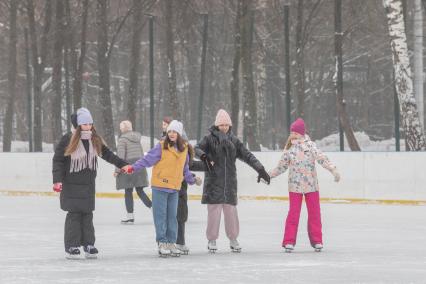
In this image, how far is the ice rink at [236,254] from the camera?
1293 cm

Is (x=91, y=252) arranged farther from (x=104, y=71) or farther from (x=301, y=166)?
(x=104, y=71)

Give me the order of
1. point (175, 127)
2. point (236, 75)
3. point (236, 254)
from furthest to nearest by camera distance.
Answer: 1. point (236, 75)
2. point (236, 254)
3. point (175, 127)

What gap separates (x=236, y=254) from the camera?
50.5 ft

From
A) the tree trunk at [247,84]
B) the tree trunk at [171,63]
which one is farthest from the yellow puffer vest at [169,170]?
the tree trunk at [171,63]

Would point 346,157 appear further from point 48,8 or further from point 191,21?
point 48,8

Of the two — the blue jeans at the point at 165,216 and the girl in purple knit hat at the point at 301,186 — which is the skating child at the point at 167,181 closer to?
the blue jeans at the point at 165,216

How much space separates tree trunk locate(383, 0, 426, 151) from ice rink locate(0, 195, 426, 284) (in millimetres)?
8337

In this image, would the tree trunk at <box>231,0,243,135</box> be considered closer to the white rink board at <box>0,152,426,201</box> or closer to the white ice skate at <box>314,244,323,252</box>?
the white rink board at <box>0,152,426,201</box>

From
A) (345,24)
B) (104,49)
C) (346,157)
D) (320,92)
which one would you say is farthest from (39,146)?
(320,92)

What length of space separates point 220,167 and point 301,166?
3.19 feet

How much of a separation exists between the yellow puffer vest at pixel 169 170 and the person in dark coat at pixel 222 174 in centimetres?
31

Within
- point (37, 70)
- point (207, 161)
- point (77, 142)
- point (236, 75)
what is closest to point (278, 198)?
point (207, 161)

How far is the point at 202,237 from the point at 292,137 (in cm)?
284

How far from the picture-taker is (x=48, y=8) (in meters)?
48.5
